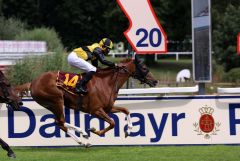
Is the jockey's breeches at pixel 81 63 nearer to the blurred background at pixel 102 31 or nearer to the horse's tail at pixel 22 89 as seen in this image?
the horse's tail at pixel 22 89

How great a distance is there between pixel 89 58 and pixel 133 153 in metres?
2.22

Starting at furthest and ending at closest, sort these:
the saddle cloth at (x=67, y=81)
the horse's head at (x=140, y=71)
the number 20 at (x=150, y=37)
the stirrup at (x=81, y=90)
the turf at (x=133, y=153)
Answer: the number 20 at (x=150, y=37), the horse's head at (x=140, y=71), the saddle cloth at (x=67, y=81), the stirrup at (x=81, y=90), the turf at (x=133, y=153)

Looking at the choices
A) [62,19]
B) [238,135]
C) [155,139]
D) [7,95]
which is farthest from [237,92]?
[62,19]

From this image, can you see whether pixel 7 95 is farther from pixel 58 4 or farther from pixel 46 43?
pixel 58 4

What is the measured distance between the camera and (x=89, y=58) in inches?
501

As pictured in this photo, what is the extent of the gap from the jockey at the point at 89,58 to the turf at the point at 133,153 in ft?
3.92

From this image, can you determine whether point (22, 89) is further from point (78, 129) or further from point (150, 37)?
point (150, 37)

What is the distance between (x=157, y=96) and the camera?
12.9 metres

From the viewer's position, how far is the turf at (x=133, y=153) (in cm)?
1066

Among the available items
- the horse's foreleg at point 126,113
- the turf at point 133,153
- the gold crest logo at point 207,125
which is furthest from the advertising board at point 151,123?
the horse's foreleg at point 126,113

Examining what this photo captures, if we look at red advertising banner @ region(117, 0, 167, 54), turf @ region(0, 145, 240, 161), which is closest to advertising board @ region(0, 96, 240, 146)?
turf @ region(0, 145, 240, 161)

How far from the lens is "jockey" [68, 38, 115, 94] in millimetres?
12297

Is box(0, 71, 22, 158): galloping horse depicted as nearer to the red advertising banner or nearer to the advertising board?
the advertising board

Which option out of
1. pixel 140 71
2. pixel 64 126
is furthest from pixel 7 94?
pixel 140 71
